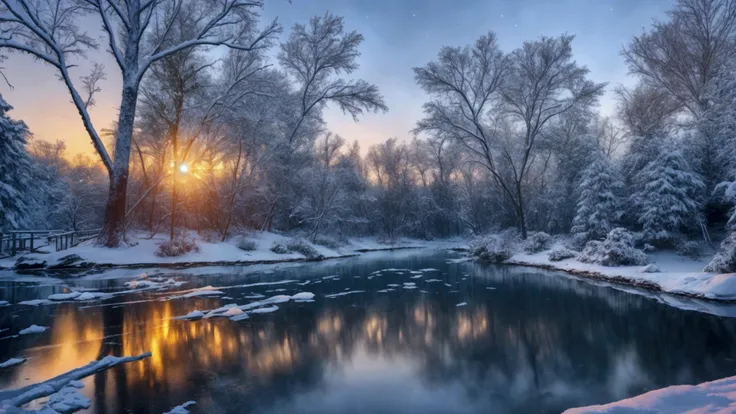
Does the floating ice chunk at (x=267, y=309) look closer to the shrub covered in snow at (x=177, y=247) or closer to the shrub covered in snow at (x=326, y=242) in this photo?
the shrub covered in snow at (x=177, y=247)

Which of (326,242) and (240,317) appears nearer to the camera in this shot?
(240,317)

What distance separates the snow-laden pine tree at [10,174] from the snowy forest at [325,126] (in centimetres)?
12

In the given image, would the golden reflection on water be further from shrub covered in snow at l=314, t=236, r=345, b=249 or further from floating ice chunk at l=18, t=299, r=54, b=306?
shrub covered in snow at l=314, t=236, r=345, b=249

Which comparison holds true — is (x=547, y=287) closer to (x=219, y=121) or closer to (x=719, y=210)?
(x=719, y=210)

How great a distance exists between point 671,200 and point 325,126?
99.9ft

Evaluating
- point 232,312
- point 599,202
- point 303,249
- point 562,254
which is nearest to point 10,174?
Answer: point 303,249

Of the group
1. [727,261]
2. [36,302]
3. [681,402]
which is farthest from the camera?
[727,261]

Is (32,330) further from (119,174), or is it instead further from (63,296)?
(119,174)

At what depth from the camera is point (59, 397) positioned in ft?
14.4

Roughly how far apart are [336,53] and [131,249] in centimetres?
1963

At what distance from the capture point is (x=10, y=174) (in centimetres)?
2377

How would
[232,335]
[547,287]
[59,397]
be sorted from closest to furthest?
[59,397] < [232,335] < [547,287]

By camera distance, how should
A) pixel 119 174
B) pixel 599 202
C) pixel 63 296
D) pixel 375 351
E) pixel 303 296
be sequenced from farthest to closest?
pixel 599 202 → pixel 119 174 → pixel 303 296 → pixel 63 296 → pixel 375 351

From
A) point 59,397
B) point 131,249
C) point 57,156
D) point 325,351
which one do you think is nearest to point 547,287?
point 325,351
